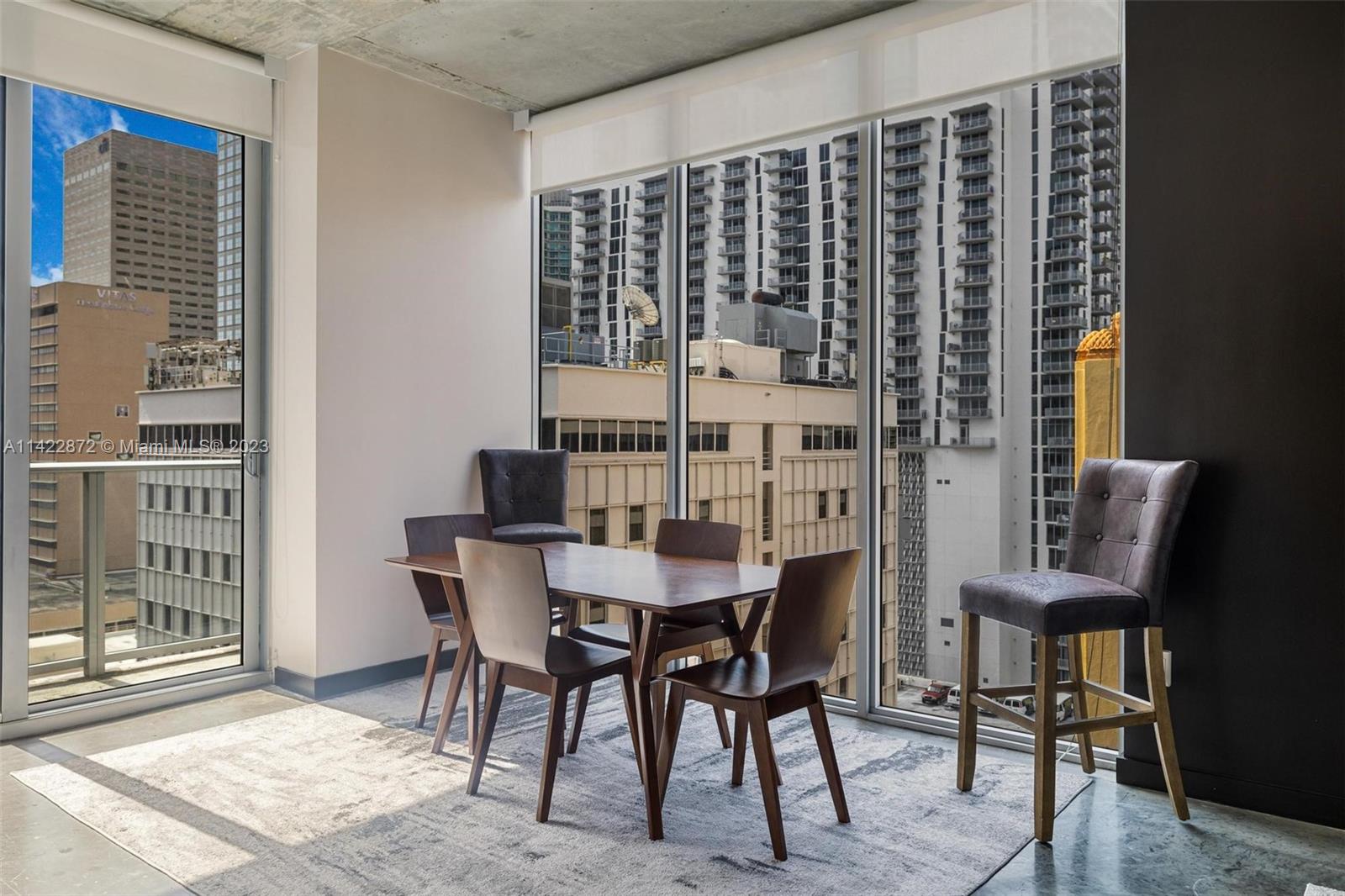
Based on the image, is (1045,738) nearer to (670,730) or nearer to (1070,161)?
(670,730)

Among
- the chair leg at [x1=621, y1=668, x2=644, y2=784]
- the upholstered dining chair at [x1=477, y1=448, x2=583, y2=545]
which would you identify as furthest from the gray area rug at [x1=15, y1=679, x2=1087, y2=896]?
the upholstered dining chair at [x1=477, y1=448, x2=583, y2=545]

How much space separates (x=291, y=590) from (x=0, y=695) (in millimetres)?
1266

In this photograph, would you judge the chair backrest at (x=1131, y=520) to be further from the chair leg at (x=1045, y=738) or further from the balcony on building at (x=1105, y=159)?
the balcony on building at (x=1105, y=159)

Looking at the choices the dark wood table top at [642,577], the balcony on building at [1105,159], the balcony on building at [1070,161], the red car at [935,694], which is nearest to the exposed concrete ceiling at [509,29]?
the balcony on building at [1070,161]

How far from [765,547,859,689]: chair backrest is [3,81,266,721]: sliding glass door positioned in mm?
3296

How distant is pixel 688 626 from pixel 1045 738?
4.59 feet

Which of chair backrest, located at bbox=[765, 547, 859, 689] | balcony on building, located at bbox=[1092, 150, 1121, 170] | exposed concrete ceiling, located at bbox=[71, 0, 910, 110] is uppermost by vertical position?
exposed concrete ceiling, located at bbox=[71, 0, 910, 110]

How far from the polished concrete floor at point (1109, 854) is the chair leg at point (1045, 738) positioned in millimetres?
93

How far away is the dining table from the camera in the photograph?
9.62 ft

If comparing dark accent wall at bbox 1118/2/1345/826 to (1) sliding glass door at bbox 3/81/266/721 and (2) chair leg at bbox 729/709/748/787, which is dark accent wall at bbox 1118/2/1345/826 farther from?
(1) sliding glass door at bbox 3/81/266/721

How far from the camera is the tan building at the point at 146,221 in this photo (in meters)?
4.30

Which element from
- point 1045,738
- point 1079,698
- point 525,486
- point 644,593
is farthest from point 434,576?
point 1079,698

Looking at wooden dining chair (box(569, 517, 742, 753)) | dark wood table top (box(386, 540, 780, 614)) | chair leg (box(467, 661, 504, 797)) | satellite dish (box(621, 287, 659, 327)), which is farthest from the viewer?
satellite dish (box(621, 287, 659, 327))

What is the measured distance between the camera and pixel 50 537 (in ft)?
13.8
